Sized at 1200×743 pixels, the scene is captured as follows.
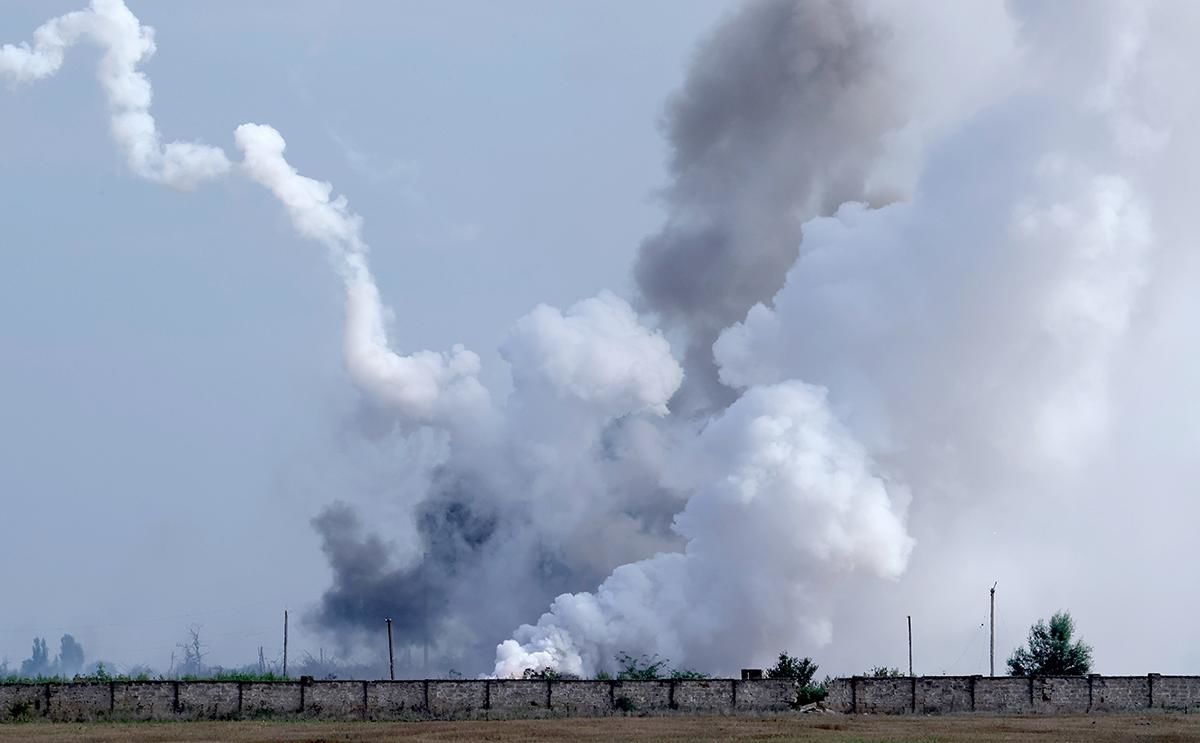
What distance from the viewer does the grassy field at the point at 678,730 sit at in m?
81.4

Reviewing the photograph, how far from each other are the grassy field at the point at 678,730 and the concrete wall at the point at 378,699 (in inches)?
167

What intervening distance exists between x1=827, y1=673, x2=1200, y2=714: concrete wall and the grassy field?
535 cm

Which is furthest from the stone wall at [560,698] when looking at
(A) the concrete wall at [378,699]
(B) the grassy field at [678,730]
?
(B) the grassy field at [678,730]

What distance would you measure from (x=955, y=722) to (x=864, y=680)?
467 inches

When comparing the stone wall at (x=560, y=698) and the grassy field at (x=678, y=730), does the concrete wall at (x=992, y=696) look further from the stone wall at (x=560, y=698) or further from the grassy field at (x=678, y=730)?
the grassy field at (x=678, y=730)

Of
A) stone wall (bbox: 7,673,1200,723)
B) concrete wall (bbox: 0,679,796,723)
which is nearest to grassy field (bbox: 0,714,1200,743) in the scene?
concrete wall (bbox: 0,679,796,723)

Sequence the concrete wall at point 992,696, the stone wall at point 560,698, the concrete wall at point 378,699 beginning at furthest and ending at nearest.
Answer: the concrete wall at point 992,696, the stone wall at point 560,698, the concrete wall at point 378,699

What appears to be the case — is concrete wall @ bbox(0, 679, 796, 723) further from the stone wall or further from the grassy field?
the grassy field

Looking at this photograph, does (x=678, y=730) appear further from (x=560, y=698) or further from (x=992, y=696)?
Result: (x=992, y=696)

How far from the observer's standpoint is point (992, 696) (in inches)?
4250

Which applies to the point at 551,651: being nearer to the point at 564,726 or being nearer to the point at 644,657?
the point at 644,657

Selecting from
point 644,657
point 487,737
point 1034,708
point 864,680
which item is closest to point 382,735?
point 487,737

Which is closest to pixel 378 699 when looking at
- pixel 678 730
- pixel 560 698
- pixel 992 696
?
pixel 560 698

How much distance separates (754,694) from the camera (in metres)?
107
